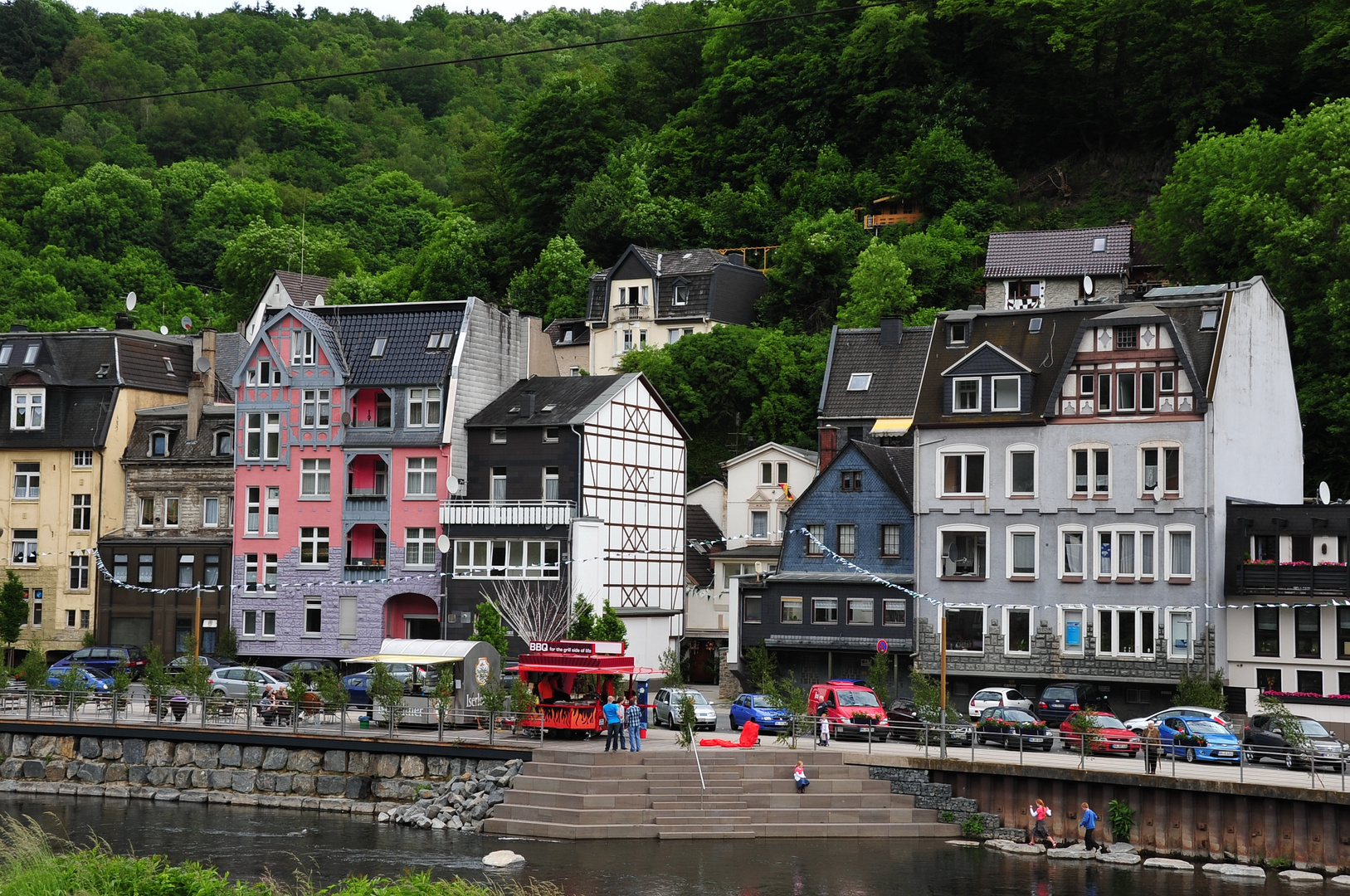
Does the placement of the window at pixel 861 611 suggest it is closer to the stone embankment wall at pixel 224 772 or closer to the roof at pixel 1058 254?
the stone embankment wall at pixel 224 772

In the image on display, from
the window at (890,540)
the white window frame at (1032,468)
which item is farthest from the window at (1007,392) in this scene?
the window at (890,540)

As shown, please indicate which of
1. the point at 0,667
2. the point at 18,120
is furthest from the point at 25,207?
the point at 0,667

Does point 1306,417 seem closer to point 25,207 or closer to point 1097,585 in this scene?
point 1097,585

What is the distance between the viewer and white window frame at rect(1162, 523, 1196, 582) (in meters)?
54.8

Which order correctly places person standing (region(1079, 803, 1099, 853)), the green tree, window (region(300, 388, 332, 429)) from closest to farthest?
1. person standing (region(1079, 803, 1099, 853))
2. the green tree
3. window (region(300, 388, 332, 429))

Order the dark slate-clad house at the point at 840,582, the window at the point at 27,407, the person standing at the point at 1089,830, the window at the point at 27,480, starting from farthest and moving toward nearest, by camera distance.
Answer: the window at the point at 27,407, the window at the point at 27,480, the dark slate-clad house at the point at 840,582, the person standing at the point at 1089,830

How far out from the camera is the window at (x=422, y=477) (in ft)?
219

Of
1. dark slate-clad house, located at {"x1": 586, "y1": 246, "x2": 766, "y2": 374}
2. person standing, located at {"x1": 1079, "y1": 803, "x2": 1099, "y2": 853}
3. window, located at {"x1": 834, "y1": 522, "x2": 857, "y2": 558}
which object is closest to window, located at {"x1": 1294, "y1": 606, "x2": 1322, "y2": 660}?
window, located at {"x1": 834, "y1": 522, "x2": 857, "y2": 558}

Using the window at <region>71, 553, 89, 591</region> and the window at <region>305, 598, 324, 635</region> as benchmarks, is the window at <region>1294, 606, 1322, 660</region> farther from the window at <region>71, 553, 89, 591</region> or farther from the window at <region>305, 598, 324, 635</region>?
the window at <region>71, 553, 89, 591</region>

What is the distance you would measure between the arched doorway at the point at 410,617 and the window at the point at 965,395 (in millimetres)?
22691

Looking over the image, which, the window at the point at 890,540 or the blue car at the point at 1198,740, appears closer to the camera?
the blue car at the point at 1198,740

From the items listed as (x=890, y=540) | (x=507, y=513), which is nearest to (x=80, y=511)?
(x=507, y=513)

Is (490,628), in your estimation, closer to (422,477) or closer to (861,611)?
(422,477)

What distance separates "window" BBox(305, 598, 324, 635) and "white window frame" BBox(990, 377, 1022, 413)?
94.1ft
